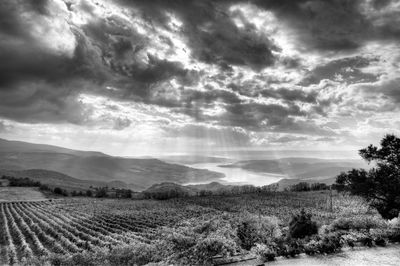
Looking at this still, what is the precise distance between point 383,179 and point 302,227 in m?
10.1

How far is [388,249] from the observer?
14000mm

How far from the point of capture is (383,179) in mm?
29516

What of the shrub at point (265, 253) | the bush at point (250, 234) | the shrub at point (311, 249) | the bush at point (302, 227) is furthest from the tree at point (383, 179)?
the shrub at point (265, 253)

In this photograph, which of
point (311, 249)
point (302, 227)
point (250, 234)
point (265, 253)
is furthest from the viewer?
point (302, 227)

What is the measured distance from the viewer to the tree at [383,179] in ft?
94.4

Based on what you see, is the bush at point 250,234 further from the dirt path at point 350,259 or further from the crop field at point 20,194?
the crop field at point 20,194

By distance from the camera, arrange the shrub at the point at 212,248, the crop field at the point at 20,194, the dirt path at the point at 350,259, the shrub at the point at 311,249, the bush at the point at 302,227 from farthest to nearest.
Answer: the crop field at the point at 20,194 < the bush at the point at 302,227 < the shrub at the point at 311,249 < the shrub at the point at 212,248 < the dirt path at the point at 350,259

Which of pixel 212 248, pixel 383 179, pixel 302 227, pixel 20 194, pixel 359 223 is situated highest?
pixel 383 179

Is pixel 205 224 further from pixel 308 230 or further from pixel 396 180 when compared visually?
pixel 396 180

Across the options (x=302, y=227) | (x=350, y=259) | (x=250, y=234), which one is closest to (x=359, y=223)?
(x=302, y=227)

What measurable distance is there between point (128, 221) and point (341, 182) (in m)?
73.7

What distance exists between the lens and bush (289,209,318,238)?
25406 mm

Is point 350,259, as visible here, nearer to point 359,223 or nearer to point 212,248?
point 212,248

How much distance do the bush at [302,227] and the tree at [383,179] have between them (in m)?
8.11
